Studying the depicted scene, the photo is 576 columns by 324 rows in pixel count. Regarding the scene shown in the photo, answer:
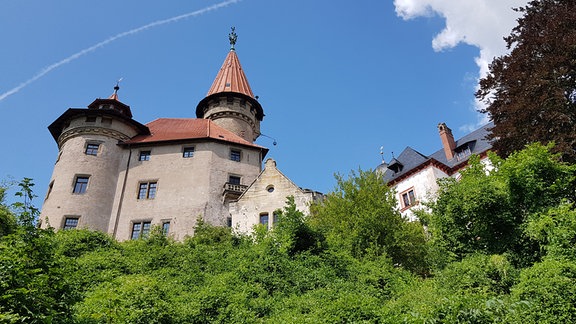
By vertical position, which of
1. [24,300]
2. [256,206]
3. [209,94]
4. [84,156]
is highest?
[209,94]

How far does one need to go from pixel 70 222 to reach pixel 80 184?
299cm

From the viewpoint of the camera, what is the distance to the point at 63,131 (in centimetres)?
3406

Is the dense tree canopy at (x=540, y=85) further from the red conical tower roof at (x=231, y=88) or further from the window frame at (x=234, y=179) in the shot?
the red conical tower roof at (x=231, y=88)

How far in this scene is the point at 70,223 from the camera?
96.8 ft

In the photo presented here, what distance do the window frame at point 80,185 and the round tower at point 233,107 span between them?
13.0 m

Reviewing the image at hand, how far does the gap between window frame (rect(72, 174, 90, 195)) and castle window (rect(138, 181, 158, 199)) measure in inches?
143

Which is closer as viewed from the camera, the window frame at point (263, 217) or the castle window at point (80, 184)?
the window frame at point (263, 217)

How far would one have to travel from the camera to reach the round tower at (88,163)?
29.9 m

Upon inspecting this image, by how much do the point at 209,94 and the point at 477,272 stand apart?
33.2 m

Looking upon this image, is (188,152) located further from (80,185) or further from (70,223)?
(70,223)

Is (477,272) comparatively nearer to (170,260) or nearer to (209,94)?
(170,260)

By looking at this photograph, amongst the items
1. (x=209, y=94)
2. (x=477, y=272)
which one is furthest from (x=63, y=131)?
(x=477, y=272)

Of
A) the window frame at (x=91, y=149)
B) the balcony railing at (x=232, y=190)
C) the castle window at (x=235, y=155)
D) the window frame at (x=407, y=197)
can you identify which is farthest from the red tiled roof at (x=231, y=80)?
the window frame at (x=407, y=197)

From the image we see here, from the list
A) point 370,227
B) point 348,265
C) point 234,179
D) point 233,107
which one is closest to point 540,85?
point 370,227
